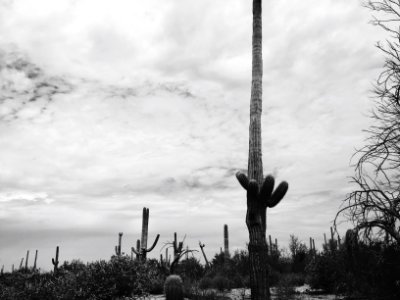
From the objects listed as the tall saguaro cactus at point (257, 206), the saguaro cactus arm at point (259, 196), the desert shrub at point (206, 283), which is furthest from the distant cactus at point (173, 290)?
the desert shrub at point (206, 283)

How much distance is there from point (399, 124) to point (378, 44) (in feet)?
6.85

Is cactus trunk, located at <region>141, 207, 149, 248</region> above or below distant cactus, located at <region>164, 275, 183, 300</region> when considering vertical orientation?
above


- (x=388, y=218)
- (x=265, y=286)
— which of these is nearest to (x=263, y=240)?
(x=265, y=286)

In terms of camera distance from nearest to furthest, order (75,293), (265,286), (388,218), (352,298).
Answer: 1. (265,286)
2. (388,218)
3. (352,298)
4. (75,293)

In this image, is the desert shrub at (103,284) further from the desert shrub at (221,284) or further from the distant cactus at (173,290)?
the distant cactus at (173,290)

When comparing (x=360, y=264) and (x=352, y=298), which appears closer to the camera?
(x=360, y=264)

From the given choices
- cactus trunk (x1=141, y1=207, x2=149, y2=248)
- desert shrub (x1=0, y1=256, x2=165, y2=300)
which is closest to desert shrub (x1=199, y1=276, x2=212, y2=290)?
desert shrub (x1=0, y1=256, x2=165, y2=300)

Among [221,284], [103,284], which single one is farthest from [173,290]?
[221,284]

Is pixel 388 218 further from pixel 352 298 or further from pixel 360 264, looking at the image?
pixel 352 298

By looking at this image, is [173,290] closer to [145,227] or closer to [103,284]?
[103,284]

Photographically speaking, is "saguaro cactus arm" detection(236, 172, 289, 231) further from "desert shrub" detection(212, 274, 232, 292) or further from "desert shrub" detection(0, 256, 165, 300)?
"desert shrub" detection(212, 274, 232, 292)

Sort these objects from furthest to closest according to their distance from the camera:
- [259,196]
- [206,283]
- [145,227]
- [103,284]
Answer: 1. [145,227]
2. [206,283]
3. [103,284]
4. [259,196]

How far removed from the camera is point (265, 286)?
7.14 metres

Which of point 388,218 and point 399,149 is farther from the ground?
point 399,149
